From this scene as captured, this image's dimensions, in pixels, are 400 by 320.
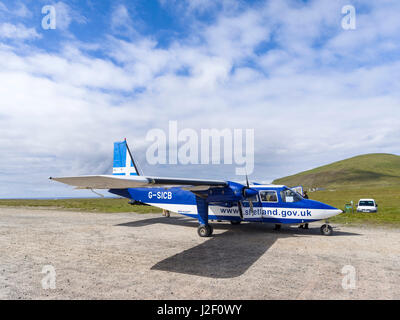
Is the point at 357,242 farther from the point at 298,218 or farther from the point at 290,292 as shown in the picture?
the point at 290,292

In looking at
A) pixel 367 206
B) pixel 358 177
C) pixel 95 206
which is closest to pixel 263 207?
pixel 367 206

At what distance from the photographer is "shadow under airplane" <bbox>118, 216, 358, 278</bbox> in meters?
8.30

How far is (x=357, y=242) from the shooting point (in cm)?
1216

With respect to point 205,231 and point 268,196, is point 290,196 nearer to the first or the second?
point 268,196

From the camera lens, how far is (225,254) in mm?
10352

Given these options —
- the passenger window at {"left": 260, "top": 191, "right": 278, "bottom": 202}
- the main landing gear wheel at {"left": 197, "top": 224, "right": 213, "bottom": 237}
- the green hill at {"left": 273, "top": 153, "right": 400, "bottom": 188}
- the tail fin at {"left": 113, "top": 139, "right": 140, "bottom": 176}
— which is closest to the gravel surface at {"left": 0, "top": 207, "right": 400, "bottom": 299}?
the main landing gear wheel at {"left": 197, "top": 224, "right": 213, "bottom": 237}

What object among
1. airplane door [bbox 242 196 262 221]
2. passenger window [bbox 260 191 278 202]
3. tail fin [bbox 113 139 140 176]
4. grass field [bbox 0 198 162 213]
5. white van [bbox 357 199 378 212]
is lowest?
grass field [bbox 0 198 162 213]

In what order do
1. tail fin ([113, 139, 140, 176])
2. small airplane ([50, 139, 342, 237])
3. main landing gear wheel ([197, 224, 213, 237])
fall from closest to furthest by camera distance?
small airplane ([50, 139, 342, 237])
main landing gear wheel ([197, 224, 213, 237])
tail fin ([113, 139, 140, 176])

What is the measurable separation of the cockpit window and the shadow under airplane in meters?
2.06

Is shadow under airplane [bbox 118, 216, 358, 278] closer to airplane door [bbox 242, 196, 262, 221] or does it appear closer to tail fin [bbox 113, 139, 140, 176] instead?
airplane door [bbox 242, 196, 262, 221]

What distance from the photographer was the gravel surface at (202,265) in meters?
6.53

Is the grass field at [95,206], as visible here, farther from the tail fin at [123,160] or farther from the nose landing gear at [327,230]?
the nose landing gear at [327,230]
